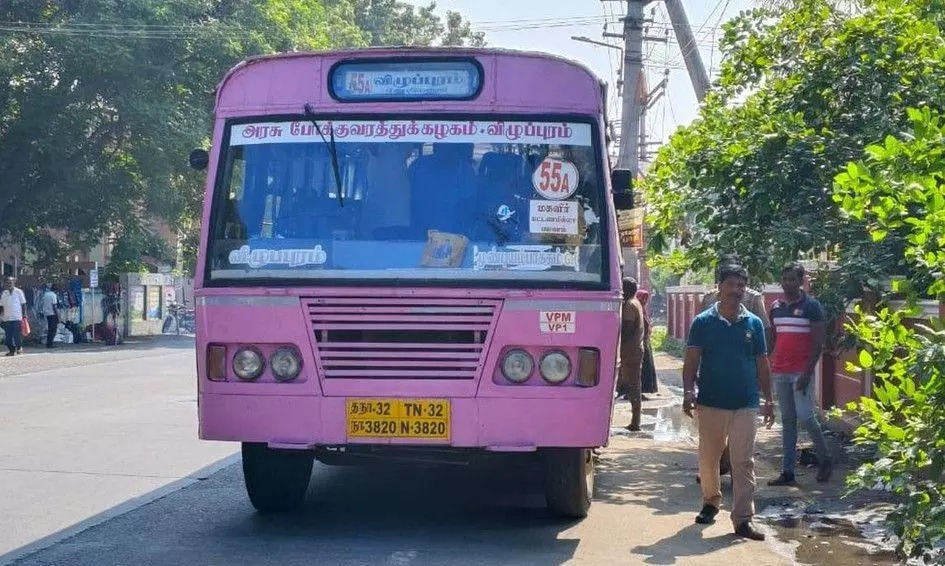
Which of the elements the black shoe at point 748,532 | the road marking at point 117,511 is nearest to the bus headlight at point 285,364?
the road marking at point 117,511

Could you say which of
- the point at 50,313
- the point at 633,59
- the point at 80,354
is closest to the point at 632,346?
the point at 633,59

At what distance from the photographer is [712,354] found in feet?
27.7

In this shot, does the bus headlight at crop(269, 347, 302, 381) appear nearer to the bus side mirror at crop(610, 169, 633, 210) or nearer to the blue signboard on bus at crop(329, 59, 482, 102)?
the blue signboard on bus at crop(329, 59, 482, 102)

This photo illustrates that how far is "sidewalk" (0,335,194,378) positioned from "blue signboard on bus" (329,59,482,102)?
16624mm

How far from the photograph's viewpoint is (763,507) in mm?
9578

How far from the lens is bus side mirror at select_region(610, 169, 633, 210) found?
8281mm

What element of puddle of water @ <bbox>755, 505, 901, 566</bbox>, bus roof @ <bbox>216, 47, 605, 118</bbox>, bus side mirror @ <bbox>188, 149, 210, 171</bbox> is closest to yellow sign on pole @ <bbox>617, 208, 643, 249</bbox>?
puddle of water @ <bbox>755, 505, 901, 566</bbox>

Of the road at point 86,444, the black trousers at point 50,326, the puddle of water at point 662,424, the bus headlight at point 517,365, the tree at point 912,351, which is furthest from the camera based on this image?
the black trousers at point 50,326

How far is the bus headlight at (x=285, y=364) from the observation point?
7559 millimetres

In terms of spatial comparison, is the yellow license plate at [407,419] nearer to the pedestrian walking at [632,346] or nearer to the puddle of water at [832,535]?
the puddle of water at [832,535]

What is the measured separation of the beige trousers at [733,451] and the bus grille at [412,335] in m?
1.94

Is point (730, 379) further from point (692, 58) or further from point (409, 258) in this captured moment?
point (692, 58)

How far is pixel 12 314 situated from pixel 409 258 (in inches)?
901

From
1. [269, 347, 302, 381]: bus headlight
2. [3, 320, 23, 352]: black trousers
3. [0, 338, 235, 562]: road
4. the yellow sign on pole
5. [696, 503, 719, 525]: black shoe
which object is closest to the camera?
[269, 347, 302, 381]: bus headlight
